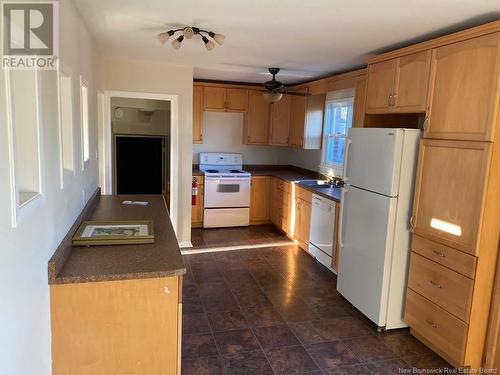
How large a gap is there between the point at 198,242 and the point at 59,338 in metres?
3.34

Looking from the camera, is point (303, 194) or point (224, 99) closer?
point (303, 194)

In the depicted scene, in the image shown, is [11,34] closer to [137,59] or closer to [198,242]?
[137,59]

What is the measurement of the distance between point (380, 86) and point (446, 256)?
4.81ft

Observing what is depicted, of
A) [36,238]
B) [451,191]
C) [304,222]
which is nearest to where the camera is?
[36,238]

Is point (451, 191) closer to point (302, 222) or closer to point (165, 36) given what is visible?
point (165, 36)

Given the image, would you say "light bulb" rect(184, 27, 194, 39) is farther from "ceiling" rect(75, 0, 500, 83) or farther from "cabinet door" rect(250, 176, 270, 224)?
"cabinet door" rect(250, 176, 270, 224)

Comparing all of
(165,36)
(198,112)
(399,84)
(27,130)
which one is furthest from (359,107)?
(27,130)

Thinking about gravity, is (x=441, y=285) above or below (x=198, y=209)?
above

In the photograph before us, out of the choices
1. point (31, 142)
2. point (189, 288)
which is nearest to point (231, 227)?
point (189, 288)

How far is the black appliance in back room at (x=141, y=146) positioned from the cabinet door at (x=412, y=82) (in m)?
4.25

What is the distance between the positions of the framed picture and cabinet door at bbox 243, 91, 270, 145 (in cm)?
374

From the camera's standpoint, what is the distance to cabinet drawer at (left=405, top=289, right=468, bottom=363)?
2432mm

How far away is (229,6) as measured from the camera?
89.5 inches

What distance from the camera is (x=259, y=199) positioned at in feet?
19.7
